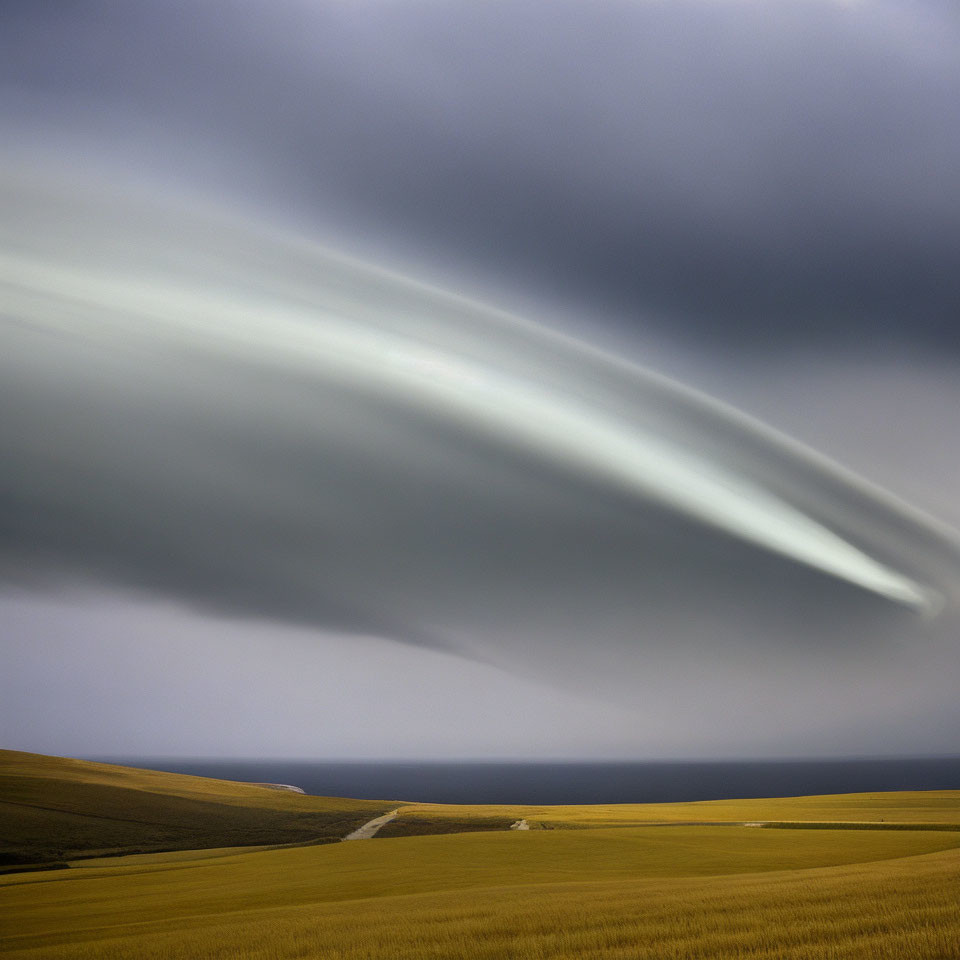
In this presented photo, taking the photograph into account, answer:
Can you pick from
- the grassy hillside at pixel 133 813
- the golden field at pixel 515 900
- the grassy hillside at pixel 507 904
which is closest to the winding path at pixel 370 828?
Result: the grassy hillside at pixel 133 813

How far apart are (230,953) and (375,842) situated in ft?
101

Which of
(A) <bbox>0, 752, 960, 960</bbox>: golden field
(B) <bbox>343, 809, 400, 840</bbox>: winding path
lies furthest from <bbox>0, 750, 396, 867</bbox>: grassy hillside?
(A) <bbox>0, 752, 960, 960</bbox>: golden field

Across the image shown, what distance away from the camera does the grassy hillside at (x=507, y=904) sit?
45.2 ft

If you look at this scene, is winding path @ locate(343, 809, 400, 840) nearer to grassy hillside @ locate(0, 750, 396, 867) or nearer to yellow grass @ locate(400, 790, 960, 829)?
grassy hillside @ locate(0, 750, 396, 867)

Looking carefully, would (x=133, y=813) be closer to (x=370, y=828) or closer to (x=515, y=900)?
(x=370, y=828)

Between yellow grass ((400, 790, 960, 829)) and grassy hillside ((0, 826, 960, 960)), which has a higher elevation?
grassy hillside ((0, 826, 960, 960))

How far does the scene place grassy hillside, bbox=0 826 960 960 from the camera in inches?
542

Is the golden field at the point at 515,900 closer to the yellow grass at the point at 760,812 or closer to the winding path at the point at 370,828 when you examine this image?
the winding path at the point at 370,828

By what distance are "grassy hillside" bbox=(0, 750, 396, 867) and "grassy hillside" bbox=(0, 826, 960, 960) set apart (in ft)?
38.0

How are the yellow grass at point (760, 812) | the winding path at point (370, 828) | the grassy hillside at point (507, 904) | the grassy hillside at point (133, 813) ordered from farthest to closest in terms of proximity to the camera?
the yellow grass at point (760, 812) < the winding path at point (370, 828) < the grassy hillside at point (133, 813) < the grassy hillside at point (507, 904)

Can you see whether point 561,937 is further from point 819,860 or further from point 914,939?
point 819,860

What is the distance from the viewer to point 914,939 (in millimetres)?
12336

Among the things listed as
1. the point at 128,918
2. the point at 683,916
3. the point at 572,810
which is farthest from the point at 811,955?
the point at 572,810

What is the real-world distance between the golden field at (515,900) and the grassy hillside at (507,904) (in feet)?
0.25
